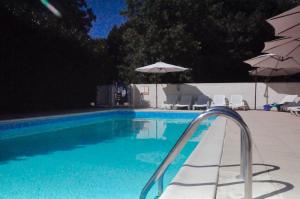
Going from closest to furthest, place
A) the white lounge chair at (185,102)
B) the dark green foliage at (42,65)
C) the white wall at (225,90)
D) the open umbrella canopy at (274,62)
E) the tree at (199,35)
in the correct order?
the dark green foliage at (42,65), the open umbrella canopy at (274,62), the white wall at (225,90), the white lounge chair at (185,102), the tree at (199,35)

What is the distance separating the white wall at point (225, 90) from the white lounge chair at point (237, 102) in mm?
744

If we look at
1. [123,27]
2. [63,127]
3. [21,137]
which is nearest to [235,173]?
[21,137]

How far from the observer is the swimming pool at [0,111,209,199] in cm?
471

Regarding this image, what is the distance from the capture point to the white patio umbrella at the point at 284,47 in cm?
905

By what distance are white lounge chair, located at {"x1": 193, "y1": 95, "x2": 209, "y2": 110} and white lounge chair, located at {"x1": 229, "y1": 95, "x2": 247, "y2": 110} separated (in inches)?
46.6

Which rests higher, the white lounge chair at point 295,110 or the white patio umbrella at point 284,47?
the white patio umbrella at point 284,47

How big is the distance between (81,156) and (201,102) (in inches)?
406

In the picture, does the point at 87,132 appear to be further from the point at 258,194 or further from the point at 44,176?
the point at 258,194

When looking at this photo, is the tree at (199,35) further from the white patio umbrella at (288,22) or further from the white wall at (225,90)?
the white patio umbrella at (288,22)

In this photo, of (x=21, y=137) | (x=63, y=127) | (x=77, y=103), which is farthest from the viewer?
(x=77, y=103)

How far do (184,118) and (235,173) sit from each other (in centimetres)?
1088

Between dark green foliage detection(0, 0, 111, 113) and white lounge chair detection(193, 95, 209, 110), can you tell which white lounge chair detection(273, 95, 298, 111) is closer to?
white lounge chair detection(193, 95, 209, 110)

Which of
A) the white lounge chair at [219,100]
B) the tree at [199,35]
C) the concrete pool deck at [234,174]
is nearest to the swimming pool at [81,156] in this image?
the concrete pool deck at [234,174]

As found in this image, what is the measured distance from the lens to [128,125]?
41.7 ft
